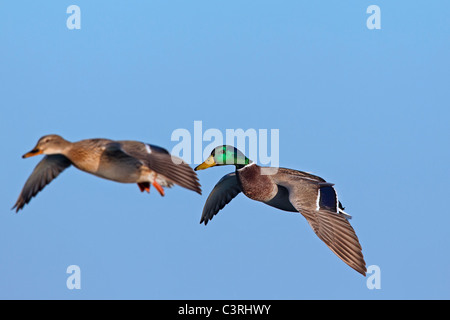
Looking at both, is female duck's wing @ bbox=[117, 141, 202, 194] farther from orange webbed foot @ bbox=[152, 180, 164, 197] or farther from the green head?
the green head

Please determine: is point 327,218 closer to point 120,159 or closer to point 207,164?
point 207,164

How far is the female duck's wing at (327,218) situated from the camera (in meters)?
10.9

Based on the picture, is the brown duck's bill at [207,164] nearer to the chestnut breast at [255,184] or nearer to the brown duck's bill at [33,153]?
the chestnut breast at [255,184]

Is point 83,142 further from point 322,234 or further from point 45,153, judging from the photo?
point 322,234

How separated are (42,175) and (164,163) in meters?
Result: 2.25

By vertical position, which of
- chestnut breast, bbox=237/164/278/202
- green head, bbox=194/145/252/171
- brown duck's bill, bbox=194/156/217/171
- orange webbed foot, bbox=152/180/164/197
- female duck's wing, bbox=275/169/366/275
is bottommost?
female duck's wing, bbox=275/169/366/275

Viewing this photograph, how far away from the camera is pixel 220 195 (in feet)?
42.6

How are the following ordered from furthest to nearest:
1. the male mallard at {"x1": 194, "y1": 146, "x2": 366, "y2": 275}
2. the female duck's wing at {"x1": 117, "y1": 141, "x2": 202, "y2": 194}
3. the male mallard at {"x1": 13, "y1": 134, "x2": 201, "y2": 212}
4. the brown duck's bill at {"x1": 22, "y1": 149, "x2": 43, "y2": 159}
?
the male mallard at {"x1": 194, "y1": 146, "x2": 366, "y2": 275} → the brown duck's bill at {"x1": 22, "y1": 149, "x2": 43, "y2": 159} → the male mallard at {"x1": 13, "y1": 134, "x2": 201, "y2": 212} → the female duck's wing at {"x1": 117, "y1": 141, "x2": 202, "y2": 194}

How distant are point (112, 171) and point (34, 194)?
72.8 inches

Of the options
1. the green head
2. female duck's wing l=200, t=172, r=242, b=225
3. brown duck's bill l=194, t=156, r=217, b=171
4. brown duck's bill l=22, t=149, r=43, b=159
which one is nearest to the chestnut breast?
the green head

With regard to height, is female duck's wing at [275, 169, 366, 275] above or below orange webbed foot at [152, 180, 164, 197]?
below

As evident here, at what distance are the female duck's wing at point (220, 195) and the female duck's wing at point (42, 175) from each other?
2711 mm

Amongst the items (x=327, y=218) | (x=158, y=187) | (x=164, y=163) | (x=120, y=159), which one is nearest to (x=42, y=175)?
(x=120, y=159)

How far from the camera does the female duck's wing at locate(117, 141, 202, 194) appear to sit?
33.1 feet
